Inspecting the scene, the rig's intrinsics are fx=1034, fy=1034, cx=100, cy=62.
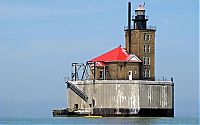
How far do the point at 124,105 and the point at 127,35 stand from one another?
8.91 metres

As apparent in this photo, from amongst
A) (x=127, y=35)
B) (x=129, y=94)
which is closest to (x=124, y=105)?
(x=129, y=94)

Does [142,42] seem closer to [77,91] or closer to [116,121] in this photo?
[77,91]

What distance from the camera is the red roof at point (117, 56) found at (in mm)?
109938

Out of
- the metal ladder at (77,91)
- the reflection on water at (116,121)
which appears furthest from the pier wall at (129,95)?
the reflection on water at (116,121)

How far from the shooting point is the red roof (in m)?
110

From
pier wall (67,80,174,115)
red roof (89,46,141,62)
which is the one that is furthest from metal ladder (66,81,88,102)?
red roof (89,46,141,62)

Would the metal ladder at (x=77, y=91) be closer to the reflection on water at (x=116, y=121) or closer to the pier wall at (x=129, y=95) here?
the pier wall at (x=129, y=95)

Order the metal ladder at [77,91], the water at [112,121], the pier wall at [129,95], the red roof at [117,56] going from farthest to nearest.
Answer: the red roof at [117,56], the metal ladder at [77,91], the pier wall at [129,95], the water at [112,121]

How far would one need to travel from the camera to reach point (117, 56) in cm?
11081

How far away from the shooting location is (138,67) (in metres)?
110

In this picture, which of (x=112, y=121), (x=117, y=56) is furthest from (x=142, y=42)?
(x=112, y=121)

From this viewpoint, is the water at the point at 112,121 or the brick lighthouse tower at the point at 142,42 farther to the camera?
the brick lighthouse tower at the point at 142,42

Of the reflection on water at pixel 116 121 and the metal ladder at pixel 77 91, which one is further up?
the metal ladder at pixel 77 91

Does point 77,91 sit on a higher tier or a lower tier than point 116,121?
higher
